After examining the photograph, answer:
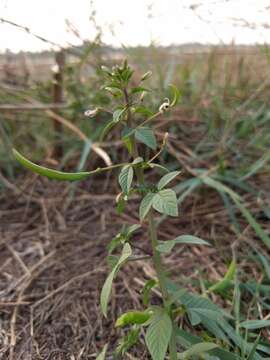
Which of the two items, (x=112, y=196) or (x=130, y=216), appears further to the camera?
(x=112, y=196)

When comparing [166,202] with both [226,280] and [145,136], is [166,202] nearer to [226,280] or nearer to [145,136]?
[145,136]

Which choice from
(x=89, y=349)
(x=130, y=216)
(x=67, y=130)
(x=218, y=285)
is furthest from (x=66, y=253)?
(x=67, y=130)

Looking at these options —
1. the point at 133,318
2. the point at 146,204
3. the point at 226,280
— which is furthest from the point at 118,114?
the point at 226,280

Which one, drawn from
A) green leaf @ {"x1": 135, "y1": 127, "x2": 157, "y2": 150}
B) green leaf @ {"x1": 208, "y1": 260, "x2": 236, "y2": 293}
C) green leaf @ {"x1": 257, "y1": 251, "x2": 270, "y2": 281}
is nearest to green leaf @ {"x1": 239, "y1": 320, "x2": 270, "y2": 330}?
green leaf @ {"x1": 208, "y1": 260, "x2": 236, "y2": 293}

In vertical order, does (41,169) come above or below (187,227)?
above

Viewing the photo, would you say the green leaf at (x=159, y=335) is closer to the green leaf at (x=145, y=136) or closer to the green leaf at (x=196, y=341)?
the green leaf at (x=196, y=341)

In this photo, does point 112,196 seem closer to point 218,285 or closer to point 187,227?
point 187,227
